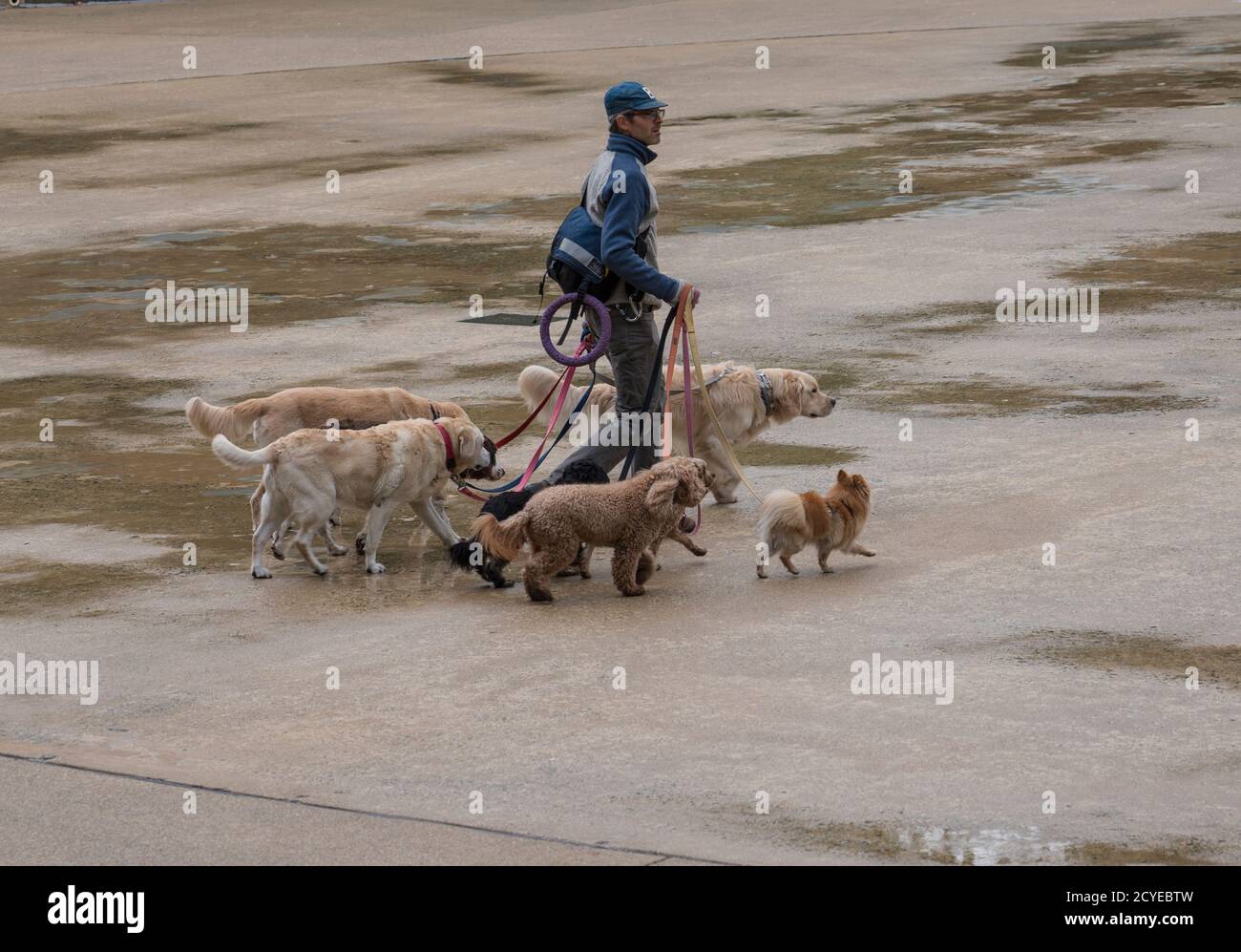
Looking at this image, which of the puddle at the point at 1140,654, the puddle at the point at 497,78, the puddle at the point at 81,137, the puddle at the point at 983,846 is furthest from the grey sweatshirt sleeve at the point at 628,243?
the puddle at the point at 497,78

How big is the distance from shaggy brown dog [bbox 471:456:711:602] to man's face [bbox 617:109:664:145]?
175 cm

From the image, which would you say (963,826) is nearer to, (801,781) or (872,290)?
(801,781)

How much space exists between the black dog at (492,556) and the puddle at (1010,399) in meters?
3.33

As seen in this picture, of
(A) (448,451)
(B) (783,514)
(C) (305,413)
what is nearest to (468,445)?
(A) (448,451)

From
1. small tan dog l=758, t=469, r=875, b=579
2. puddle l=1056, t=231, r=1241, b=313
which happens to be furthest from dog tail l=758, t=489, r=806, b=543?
puddle l=1056, t=231, r=1241, b=313

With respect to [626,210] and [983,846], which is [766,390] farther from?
[983,846]

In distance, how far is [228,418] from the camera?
1041 cm

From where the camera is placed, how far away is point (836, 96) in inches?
1121

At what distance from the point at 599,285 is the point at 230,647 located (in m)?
2.66

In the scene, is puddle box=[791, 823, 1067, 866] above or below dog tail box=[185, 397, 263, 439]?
below

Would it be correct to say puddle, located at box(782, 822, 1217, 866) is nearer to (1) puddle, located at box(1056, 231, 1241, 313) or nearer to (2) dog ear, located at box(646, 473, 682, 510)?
(2) dog ear, located at box(646, 473, 682, 510)

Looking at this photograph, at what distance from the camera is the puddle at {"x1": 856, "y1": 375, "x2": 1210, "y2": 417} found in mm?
12234

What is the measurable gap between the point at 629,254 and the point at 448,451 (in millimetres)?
1345

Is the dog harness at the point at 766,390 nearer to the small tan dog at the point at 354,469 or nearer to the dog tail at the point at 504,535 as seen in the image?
the small tan dog at the point at 354,469
